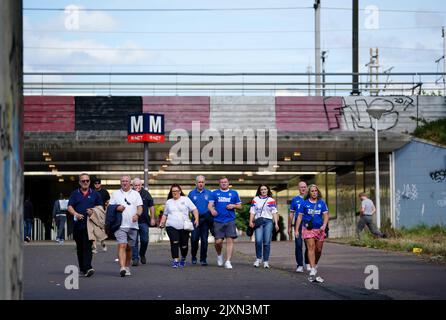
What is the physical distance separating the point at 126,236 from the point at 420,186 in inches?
909

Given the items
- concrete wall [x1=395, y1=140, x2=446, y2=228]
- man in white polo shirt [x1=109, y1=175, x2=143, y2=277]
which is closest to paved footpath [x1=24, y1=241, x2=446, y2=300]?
man in white polo shirt [x1=109, y1=175, x2=143, y2=277]

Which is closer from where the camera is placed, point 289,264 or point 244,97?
point 289,264

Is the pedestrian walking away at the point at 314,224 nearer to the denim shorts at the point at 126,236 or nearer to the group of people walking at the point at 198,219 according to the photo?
the group of people walking at the point at 198,219

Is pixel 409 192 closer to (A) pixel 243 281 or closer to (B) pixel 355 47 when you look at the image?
(B) pixel 355 47

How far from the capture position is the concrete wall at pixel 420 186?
37.9 meters

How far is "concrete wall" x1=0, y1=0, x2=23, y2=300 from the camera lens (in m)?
7.80

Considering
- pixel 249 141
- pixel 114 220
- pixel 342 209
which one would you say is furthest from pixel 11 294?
pixel 342 209

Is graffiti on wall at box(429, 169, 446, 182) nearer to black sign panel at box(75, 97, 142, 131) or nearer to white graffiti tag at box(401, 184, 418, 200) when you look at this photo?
white graffiti tag at box(401, 184, 418, 200)

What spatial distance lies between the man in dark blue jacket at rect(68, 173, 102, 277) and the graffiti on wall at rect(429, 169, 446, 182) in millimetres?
22965

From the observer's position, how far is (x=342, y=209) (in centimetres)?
4678

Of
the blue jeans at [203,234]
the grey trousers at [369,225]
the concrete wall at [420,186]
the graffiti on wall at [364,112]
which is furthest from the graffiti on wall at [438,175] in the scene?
the blue jeans at [203,234]

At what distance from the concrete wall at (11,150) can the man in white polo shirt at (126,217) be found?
8.57 metres
